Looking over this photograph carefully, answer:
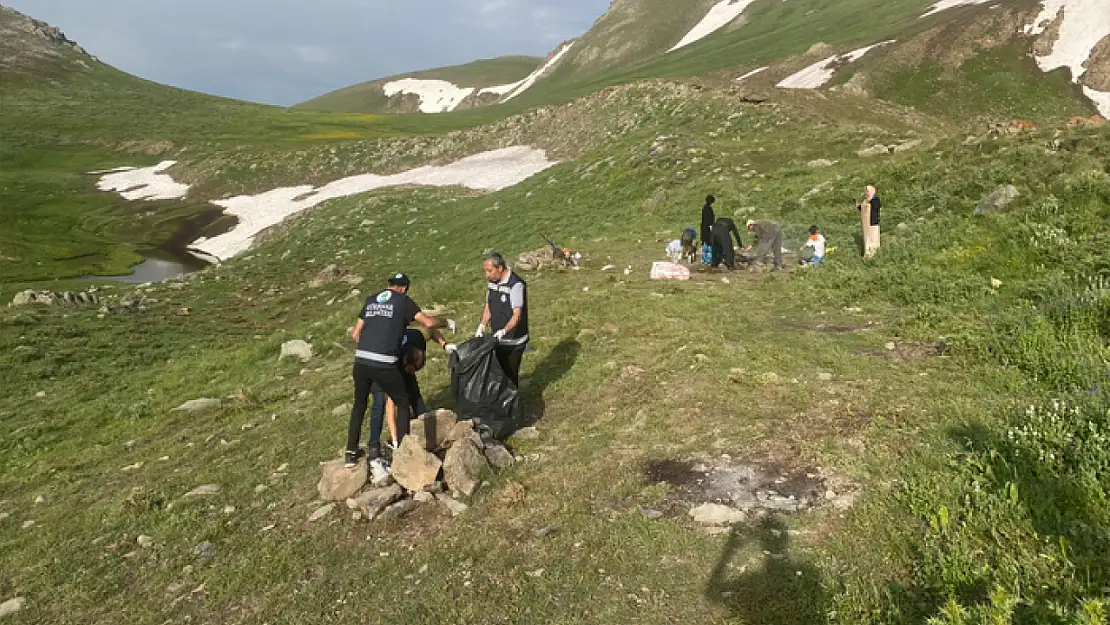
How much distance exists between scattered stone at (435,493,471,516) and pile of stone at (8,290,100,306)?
2316 cm

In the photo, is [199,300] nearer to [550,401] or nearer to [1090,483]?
[550,401]

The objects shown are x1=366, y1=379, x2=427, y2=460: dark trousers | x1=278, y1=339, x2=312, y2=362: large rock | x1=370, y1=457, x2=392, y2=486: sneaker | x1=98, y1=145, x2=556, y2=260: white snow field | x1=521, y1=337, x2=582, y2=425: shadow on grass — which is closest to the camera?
x1=370, y1=457, x2=392, y2=486: sneaker

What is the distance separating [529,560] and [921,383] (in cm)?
576

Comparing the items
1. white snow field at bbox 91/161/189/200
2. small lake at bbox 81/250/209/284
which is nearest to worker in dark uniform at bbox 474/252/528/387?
small lake at bbox 81/250/209/284

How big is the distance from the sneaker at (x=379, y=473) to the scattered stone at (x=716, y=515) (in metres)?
3.89

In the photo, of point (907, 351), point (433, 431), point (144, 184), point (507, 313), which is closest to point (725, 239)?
point (907, 351)

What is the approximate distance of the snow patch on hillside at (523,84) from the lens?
153m

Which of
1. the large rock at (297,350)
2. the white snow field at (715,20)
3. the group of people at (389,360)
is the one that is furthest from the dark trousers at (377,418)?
the white snow field at (715,20)

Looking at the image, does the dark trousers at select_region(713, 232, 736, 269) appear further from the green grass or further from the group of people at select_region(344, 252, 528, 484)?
the group of people at select_region(344, 252, 528, 484)

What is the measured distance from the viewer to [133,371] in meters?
18.3

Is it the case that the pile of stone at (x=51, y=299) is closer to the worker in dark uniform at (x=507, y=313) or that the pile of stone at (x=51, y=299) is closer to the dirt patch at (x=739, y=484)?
the worker in dark uniform at (x=507, y=313)

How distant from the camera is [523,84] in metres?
161

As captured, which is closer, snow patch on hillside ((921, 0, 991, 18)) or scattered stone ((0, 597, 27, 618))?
scattered stone ((0, 597, 27, 618))

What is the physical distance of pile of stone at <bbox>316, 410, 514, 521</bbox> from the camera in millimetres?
7590
